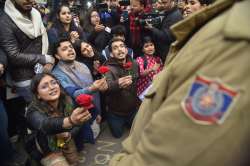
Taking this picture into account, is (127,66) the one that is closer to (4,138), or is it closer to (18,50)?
(18,50)

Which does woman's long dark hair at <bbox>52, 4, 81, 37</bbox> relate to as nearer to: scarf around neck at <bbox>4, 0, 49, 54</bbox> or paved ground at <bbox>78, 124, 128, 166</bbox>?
scarf around neck at <bbox>4, 0, 49, 54</bbox>

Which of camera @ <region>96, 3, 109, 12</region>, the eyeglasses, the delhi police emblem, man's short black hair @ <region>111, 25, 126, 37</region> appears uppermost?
the delhi police emblem

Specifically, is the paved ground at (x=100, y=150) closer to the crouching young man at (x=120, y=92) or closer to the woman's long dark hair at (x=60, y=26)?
the crouching young man at (x=120, y=92)

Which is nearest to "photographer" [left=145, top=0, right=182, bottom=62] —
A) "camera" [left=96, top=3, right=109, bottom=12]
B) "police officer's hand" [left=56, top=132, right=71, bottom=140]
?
"camera" [left=96, top=3, right=109, bottom=12]

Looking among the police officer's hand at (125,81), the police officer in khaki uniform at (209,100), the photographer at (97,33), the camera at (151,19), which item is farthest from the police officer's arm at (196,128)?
the photographer at (97,33)

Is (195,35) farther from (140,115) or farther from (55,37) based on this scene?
(55,37)

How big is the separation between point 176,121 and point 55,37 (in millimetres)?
3366

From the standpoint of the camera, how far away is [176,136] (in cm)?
69

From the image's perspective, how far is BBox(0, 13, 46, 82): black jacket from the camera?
317cm

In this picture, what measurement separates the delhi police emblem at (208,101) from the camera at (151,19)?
3.82 metres

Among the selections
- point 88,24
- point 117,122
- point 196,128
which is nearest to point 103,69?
point 117,122

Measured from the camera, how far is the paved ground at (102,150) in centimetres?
335

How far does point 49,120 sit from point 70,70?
1013mm

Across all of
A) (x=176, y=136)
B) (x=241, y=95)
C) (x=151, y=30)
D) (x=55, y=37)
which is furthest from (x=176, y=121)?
(x=151, y=30)
